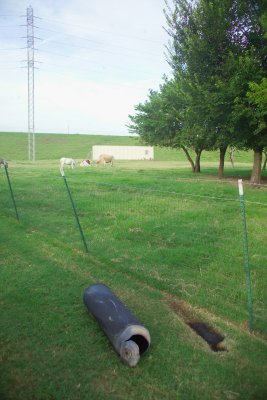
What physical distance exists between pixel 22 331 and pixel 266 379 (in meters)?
2.89

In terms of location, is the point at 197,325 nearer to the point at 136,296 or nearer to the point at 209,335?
the point at 209,335

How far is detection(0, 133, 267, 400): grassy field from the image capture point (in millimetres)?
3580

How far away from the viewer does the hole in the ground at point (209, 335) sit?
4.28m

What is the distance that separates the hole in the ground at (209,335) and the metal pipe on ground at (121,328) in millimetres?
891

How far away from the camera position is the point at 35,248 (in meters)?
7.66

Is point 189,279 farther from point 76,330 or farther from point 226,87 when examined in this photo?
point 226,87

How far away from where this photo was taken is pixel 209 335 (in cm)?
452

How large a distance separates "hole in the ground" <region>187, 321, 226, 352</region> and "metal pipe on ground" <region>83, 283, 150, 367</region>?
89 centimetres

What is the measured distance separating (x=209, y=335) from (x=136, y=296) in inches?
52.9

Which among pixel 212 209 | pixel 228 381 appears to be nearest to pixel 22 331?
pixel 228 381

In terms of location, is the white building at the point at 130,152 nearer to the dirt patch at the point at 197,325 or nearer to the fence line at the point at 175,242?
the fence line at the point at 175,242

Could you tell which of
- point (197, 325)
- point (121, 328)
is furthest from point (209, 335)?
point (121, 328)

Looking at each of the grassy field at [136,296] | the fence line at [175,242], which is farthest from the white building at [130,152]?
the fence line at [175,242]

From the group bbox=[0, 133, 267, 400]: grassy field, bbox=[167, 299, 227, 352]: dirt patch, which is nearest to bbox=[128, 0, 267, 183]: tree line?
bbox=[0, 133, 267, 400]: grassy field
